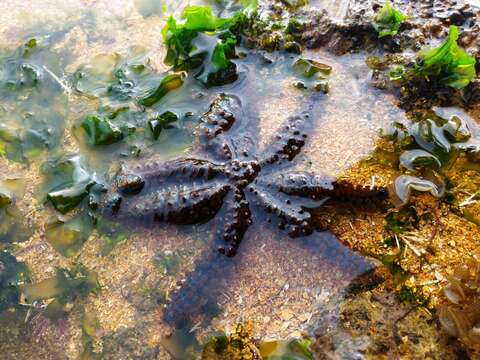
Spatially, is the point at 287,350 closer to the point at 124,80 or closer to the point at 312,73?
the point at 312,73

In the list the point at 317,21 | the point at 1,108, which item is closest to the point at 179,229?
the point at 1,108

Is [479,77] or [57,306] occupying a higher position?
[479,77]

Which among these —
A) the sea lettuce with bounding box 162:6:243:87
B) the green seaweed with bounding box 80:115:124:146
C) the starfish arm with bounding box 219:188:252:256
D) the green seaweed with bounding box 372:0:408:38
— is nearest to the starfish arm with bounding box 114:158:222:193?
the starfish arm with bounding box 219:188:252:256

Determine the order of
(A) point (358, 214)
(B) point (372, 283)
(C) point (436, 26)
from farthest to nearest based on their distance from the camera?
(C) point (436, 26), (A) point (358, 214), (B) point (372, 283)

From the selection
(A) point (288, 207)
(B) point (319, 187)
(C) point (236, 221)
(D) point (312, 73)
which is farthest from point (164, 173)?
(D) point (312, 73)

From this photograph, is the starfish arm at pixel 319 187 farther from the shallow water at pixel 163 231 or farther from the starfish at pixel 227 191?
the shallow water at pixel 163 231

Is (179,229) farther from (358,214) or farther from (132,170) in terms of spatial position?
(358,214)

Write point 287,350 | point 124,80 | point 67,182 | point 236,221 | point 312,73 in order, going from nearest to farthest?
point 287,350 < point 236,221 < point 67,182 < point 312,73 < point 124,80
